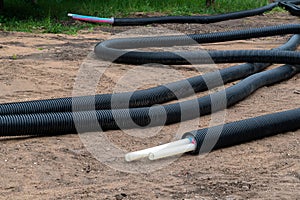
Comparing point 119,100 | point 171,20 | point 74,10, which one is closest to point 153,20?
point 171,20

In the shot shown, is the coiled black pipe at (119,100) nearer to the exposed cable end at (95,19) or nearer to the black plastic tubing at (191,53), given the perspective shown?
the black plastic tubing at (191,53)

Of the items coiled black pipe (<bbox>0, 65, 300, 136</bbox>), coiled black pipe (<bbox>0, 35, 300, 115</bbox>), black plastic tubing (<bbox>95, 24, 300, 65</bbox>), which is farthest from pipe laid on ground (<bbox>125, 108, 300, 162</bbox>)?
black plastic tubing (<bbox>95, 24, 300, 65</bbox>)

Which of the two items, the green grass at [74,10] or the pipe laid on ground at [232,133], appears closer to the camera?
the pipe laid on ground at [232,133]

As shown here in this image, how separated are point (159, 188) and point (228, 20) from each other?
26.8 ft

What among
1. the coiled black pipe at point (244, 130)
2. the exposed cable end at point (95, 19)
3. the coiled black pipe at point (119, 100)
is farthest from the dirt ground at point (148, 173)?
the exposed cable end at point (95, 19)

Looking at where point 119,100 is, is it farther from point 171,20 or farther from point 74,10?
point 74,10

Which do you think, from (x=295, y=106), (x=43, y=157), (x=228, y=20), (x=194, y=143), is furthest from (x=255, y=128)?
(x=228, y=20)

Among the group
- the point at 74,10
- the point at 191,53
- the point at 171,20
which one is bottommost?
the point at 74,10

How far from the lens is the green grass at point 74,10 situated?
8.73 m

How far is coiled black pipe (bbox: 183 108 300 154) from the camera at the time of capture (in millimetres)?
3615

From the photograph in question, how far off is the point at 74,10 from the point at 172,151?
754cm

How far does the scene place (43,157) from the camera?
3.37m

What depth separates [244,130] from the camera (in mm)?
3777

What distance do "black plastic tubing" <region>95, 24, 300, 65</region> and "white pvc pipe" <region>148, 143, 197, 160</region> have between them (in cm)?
241
